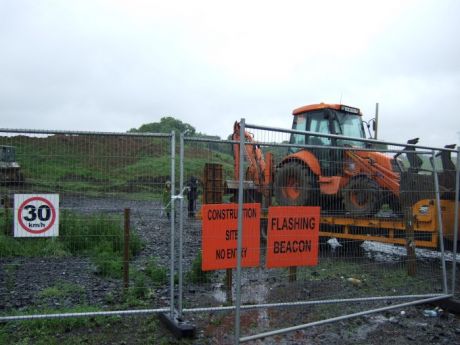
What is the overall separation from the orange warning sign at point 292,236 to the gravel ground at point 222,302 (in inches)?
14.7

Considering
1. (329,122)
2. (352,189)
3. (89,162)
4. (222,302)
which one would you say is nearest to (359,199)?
(352,189)

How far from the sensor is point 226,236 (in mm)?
5246

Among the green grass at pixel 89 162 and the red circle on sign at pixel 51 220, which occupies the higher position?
the green grass at pixel 89 162

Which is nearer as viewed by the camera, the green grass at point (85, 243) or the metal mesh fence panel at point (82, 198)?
the metal mesh fence panel at point (82, 198)

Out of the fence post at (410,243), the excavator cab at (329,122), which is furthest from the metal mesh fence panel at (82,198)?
the excavator cab at (329,122)

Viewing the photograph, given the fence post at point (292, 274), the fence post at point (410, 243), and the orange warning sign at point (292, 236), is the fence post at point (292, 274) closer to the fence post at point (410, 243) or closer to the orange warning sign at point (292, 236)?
the orange warning sign at point (292, 236)

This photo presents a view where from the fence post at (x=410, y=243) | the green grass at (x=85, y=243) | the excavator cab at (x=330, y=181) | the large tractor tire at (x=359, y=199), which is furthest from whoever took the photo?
the fence post at (x=410, y=243)

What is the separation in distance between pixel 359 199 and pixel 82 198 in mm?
3684

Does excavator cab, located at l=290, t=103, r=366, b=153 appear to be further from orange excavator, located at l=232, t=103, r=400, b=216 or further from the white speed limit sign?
the white speed limit sign

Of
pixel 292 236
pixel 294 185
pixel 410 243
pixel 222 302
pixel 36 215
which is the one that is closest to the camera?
pixel 36 215

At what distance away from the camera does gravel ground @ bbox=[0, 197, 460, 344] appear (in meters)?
5.27

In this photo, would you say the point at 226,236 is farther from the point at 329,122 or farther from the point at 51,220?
the point at 329,122

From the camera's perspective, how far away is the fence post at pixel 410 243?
6754 millimetres

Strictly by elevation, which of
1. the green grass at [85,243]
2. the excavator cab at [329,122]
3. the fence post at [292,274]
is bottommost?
the fence post at [292,274]
